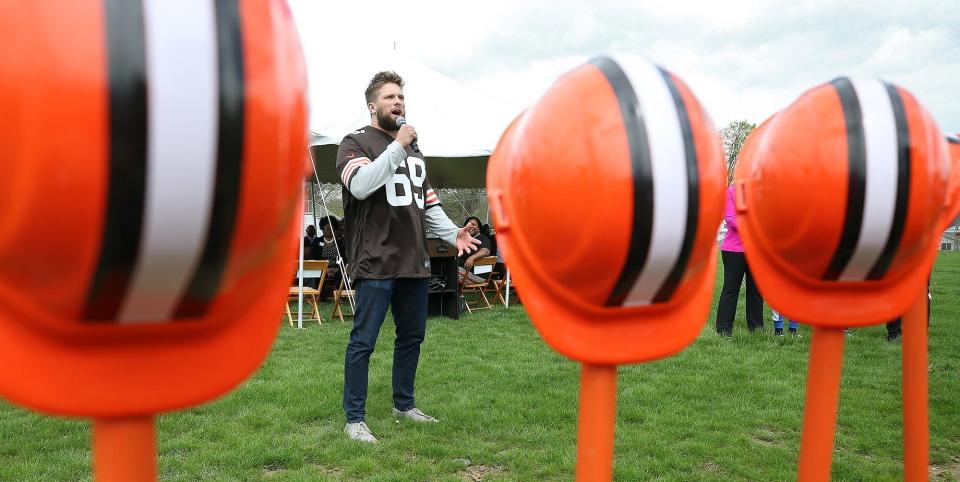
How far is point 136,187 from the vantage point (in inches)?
24.5

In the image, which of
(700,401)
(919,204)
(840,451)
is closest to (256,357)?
(919,204)

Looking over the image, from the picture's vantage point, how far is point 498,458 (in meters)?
3.56

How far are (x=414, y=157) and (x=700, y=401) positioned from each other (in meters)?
2.58

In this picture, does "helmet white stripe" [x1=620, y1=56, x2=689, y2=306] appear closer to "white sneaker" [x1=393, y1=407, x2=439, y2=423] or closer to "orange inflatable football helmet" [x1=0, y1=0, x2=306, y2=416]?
"orange inflatable football helmet" [x1=0, y1=0, x2=306, y2=416]

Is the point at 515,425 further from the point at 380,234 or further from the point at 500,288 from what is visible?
the point at 500,288

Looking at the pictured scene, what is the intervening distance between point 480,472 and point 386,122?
6.19ft

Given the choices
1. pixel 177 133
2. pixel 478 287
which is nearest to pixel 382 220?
pixel 177 133

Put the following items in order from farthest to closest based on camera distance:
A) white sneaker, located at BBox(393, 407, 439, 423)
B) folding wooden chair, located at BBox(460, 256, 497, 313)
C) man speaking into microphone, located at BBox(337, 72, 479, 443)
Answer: folding wooden chair, located at BBox(460, 256, 497, 313) → white sneaker, located at BBox(393, 407, 439, 423) → man speaking into microphone, located at BBox(337, 72, 479, 443)

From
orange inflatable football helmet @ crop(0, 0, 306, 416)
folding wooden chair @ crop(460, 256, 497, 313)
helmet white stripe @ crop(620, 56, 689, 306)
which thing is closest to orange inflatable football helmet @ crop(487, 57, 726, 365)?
helmet white stripe @ crop(620, 56, 689, 306)

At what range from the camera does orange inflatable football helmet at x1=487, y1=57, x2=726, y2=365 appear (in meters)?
0.99

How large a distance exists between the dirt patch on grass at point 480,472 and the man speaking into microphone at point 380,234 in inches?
23.8

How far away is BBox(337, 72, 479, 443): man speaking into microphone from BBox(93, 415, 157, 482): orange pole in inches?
105

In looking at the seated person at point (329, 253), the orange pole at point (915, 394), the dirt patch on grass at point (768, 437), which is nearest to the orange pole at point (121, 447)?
the orange pole at point (915, 394)

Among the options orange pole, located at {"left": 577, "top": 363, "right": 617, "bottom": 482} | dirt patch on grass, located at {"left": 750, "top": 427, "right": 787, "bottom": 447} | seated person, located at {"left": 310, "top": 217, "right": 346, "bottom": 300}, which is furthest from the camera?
seated person, located at {"left": 310, "top": 217, "right": 346, "bottom": 300}
